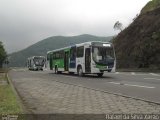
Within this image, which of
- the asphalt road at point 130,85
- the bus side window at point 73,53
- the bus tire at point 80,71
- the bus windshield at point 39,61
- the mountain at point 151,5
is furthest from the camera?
the bus windshield at point 39,61

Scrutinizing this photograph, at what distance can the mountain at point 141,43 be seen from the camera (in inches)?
1839

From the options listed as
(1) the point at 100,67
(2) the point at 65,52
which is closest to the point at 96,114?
(1) the point at 100,67

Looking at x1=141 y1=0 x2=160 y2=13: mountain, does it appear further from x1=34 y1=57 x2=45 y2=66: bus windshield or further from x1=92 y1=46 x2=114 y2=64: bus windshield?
x1=92 y1=46 x2=114 y2=64: bus windshield

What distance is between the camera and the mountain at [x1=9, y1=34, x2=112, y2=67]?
16138 centimetres

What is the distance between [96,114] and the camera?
32.9 ft

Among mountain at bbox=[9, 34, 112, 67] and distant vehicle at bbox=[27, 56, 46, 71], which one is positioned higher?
mountain at bbox=[9, 34, 112, 67]

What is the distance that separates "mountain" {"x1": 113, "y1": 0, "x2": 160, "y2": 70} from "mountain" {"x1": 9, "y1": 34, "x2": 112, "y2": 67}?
98.6 meters

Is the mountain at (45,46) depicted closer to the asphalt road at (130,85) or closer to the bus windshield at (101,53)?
the bus windshield at (101,53)

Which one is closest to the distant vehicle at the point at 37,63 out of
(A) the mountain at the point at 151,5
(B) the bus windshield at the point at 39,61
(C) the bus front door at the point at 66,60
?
(B) the bus windshield at the point at 39,61

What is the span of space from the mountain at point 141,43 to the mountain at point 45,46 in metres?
98.6

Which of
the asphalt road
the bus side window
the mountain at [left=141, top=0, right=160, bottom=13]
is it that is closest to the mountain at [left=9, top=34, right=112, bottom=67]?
the mountain at [left=141, top=0, right=160, bottom=13]

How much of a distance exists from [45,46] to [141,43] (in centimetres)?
12829

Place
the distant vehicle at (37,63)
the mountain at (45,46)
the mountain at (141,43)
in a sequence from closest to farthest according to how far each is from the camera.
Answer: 1. the mountain at (141,43)
2. the distant vehicle at (37,63)
3. the mountain at (45,46)

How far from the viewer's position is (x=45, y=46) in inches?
6909
